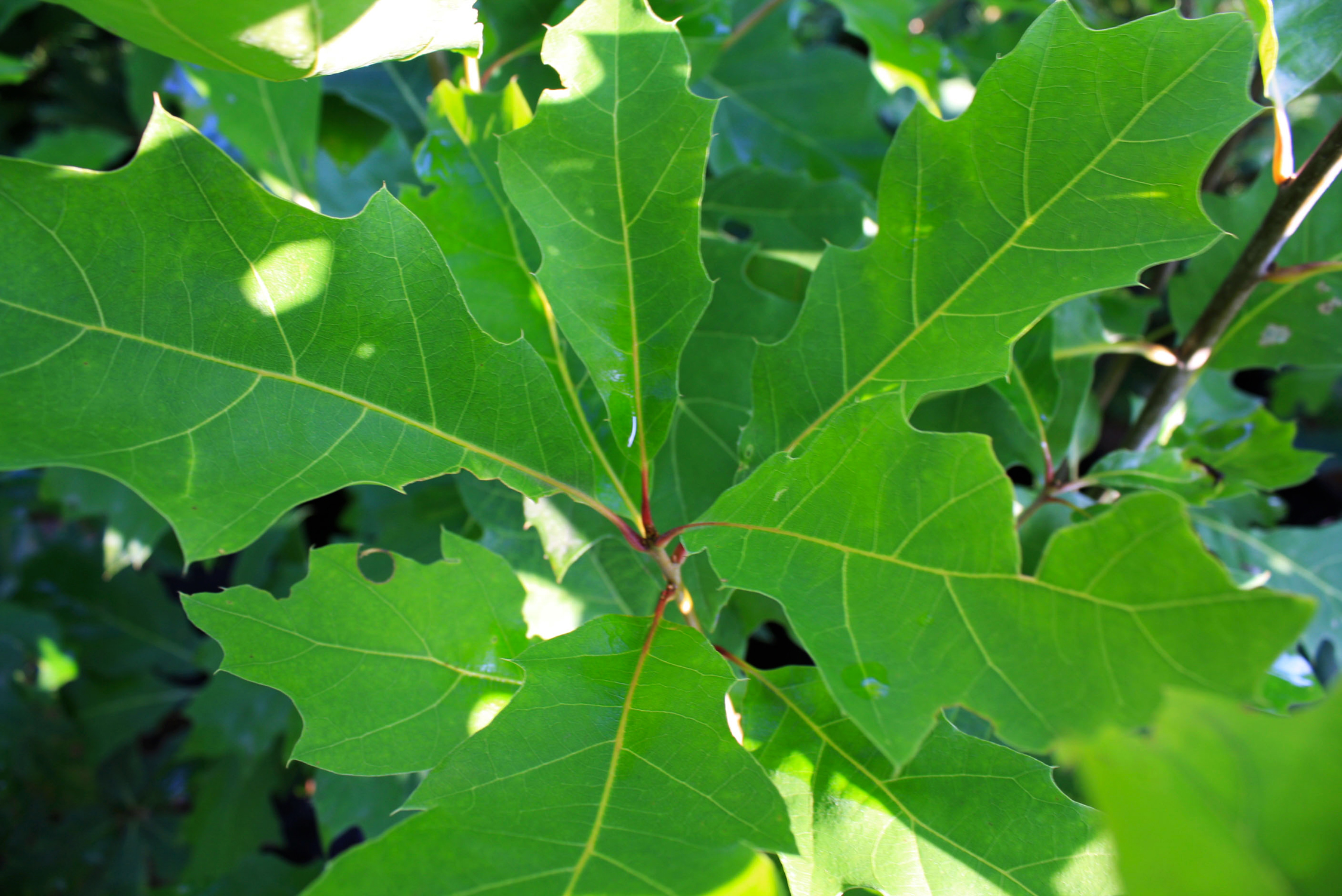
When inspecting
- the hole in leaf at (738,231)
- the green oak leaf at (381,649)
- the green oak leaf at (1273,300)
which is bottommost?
the green oak leaf at (381,649)

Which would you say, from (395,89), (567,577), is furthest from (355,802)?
(395,89)

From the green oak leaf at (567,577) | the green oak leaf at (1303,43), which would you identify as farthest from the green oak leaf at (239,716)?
the green oak leaf at (1303,43)

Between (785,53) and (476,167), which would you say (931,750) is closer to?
(476,167)

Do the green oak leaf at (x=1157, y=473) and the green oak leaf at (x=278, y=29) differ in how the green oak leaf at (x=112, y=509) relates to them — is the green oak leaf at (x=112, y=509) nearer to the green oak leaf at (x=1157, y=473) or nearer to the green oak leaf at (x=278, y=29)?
the green oak leaf at (x=278, y=29)

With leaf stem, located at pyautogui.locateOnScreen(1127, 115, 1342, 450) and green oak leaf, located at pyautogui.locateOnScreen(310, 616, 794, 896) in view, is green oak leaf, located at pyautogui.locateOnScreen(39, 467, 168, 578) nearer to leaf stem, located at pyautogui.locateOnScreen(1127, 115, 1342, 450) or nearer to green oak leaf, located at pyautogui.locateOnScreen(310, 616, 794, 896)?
green oak leaf, located at pyautogui.locateOnScreen(310, 616, 794, 896)

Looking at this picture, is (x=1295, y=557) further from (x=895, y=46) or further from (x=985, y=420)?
(x=895, y=46)

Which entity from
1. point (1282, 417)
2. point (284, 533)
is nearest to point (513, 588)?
point (284, 533)
